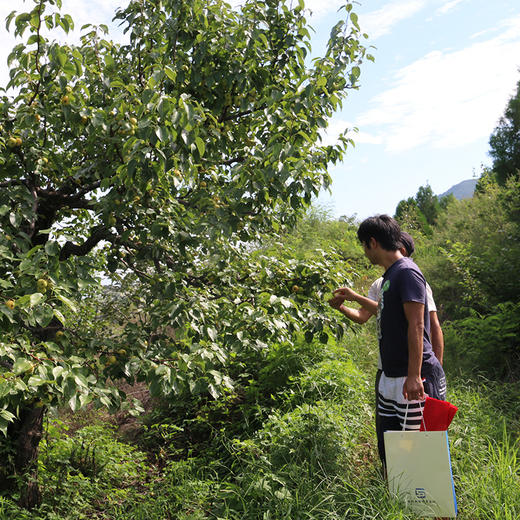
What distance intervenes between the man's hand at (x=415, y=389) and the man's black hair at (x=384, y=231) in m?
0.73

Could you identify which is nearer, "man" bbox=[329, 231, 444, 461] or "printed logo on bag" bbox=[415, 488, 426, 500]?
"printed logo on bag" bbox=[415, 488, 426, 500]

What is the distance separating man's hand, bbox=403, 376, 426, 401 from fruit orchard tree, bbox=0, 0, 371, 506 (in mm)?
782

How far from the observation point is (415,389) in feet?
7.91

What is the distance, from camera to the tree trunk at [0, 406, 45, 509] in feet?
11.3

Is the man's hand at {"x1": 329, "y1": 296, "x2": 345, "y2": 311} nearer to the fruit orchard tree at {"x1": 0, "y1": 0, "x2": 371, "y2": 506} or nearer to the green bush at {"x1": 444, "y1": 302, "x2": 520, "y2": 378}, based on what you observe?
the fruit orchard tree at {"x1": 0, "y1": 0, "x2": 371, "y2": 506}

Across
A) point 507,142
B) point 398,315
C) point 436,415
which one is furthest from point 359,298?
point 507,142

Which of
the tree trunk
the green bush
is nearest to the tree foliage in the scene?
the green bush

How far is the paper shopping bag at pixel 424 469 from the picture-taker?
2.31 meters

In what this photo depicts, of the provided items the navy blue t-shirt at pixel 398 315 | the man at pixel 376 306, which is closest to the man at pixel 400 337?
the navy blue t-shirt at pixel 398 315

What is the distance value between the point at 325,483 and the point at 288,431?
0.56 m

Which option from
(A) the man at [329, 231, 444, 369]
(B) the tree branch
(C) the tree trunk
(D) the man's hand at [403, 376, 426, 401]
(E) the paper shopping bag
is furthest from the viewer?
(C) the tree trunk

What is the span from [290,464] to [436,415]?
1148 millimetres

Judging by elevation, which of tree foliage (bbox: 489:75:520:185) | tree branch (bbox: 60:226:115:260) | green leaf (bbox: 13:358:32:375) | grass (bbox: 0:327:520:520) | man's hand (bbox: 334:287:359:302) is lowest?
grass (bbox: 0:327:520:520)

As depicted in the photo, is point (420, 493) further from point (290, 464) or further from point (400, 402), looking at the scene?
point (290, 464)
